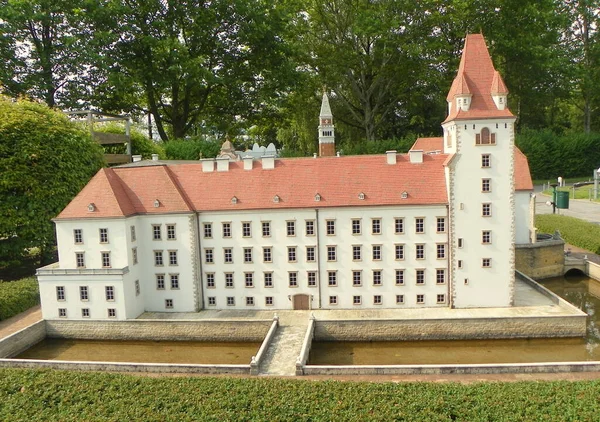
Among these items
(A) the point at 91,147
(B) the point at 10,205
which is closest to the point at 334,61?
(A) the point at 91,147

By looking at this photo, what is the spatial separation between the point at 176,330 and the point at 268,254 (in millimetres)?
7655

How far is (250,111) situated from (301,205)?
31.9m

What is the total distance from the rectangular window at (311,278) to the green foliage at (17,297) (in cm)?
2083

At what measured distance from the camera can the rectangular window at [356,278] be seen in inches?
1319

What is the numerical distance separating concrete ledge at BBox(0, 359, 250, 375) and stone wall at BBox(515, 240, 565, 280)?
90.8 ft

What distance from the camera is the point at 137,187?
115ft

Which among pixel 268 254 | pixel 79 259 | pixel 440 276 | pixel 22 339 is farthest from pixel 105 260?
pixel 440 276

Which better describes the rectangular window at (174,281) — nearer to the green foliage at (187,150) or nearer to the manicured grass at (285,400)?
the manicured grass at (285,400)

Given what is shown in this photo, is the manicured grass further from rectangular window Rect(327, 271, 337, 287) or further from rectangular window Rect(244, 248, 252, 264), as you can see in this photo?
rectangular window Rect(244, 248, 252, 264)

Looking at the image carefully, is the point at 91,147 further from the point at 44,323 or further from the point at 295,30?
the point at 295,30

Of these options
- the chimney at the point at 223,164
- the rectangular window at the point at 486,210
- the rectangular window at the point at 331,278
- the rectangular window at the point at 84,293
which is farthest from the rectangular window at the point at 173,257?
the rectangular window at the point at 486,210

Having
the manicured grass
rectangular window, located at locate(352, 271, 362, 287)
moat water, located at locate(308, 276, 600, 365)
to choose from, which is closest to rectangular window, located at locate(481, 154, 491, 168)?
rectangular window, located at locate(352, 271, 362, 287)

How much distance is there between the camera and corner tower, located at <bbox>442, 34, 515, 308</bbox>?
32125 millimetres

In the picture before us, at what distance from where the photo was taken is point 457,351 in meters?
29.2
